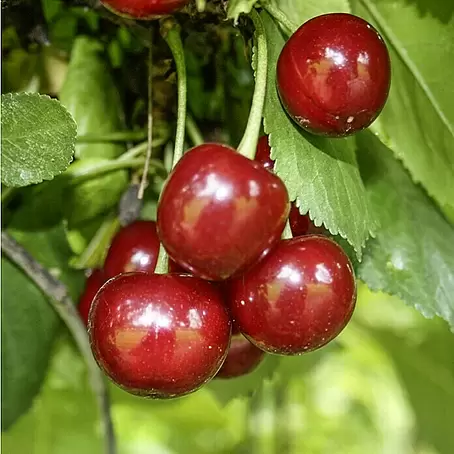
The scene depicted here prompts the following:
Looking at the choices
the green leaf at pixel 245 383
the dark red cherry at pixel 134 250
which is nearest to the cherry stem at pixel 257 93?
the dark red cherry at pixel 134 250

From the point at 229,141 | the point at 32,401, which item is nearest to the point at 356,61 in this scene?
the point at 229,141

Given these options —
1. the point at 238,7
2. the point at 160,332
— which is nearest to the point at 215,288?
the point at 160,332

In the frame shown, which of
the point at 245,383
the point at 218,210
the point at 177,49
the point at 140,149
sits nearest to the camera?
the point at 218,210

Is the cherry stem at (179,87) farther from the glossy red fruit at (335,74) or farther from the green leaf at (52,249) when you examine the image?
the green leaf at (52,249)

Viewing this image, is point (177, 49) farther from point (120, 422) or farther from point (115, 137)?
point (120, 422)

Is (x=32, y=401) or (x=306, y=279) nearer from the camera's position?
(x=306, y=279)

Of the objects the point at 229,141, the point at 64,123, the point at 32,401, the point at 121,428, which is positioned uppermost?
the point at 64,123

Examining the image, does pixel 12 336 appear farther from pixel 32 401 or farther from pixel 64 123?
pixel 64 123

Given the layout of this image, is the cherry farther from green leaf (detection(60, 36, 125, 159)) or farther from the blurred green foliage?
the blurred green foliage
